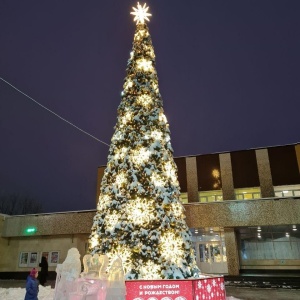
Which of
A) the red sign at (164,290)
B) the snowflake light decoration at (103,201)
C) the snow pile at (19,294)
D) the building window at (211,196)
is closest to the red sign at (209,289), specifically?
the red sign at (164,290)

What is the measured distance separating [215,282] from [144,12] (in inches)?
414

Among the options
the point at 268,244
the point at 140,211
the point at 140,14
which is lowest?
the point at 268,244

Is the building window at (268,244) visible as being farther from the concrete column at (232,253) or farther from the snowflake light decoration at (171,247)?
the snowflake light decoration at (171,247)

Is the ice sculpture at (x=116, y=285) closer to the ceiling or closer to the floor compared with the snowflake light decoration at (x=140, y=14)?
closer to the floor

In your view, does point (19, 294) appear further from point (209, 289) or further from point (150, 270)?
point (209, 289)

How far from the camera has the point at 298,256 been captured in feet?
69.7

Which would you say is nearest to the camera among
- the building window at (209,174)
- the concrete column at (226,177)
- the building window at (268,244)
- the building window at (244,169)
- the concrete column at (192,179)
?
the building window at (268,244)

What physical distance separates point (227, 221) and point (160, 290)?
40.5 ft

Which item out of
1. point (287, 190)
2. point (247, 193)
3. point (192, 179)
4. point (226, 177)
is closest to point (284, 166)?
point (287, 190)

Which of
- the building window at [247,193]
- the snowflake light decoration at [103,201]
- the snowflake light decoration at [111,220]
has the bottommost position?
the snowflake light decoration at [111,220]

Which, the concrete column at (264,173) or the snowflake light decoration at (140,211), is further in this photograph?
the concrete column at (264,173)

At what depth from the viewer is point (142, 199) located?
29.2 feet

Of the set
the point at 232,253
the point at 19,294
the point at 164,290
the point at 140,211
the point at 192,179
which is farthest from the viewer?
the point at 192,179

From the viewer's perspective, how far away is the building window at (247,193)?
2411 centimetres
